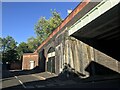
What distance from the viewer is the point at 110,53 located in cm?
2398

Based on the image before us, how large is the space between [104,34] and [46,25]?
49.9m

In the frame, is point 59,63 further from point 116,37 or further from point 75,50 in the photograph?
point 116,37

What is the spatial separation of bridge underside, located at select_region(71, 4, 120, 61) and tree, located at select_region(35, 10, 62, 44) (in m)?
44.3

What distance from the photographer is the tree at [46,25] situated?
68625mm

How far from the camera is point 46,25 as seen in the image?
70.9 metres

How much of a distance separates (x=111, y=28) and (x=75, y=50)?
5.37 metres

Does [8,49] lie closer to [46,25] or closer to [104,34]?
[46,25]

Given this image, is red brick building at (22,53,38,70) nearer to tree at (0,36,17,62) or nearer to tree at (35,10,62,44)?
tree at (0,36,17,62)

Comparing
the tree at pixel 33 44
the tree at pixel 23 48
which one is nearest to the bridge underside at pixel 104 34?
the tree at pixel 33 44

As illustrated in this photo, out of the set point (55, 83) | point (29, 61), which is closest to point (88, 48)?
point (55, 83)

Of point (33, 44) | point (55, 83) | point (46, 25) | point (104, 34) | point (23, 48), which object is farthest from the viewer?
point (33, 44)

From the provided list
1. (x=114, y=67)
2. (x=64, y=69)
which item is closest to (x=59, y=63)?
(x=64, y=69)

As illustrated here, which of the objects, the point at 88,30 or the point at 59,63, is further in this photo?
the point at 59,63

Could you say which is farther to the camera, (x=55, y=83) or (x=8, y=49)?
(x=8, y=49)
